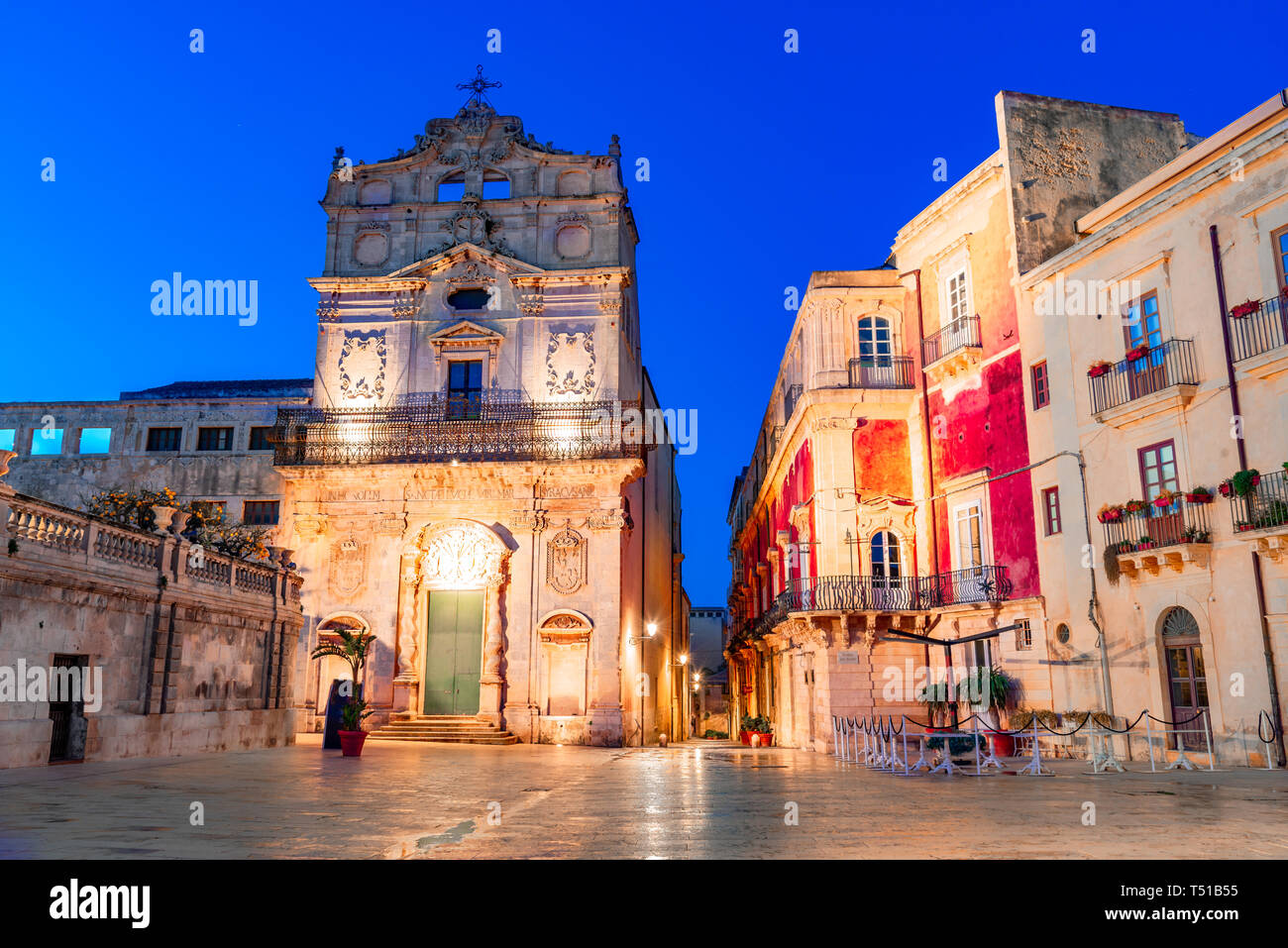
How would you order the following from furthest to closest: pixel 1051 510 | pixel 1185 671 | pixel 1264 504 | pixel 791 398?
1. pixel 791 398
2. pixel 1051 510
3. pixel 1185 671
4. pixel 1264 504

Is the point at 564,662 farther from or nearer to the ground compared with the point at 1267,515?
nearer to the ground

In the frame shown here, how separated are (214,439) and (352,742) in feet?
64.7

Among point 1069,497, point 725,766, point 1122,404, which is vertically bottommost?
point 725,766

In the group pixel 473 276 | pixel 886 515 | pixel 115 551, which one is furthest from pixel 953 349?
pixel 115 551

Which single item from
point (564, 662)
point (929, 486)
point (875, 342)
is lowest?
point (564, 662)

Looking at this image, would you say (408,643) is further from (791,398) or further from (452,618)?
(791,398)

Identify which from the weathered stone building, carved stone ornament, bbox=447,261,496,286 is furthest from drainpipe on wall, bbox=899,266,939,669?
carved stone ornament, bbox=447,261,496,286

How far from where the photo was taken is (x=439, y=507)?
94.5 ft

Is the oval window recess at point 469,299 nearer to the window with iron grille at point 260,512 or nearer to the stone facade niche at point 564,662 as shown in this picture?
the window with iron grille at point 260,512

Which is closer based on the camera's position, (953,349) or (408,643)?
(953,349)

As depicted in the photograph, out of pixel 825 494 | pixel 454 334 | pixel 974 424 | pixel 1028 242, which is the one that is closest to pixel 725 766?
pixel 825 494

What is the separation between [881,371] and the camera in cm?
2728
